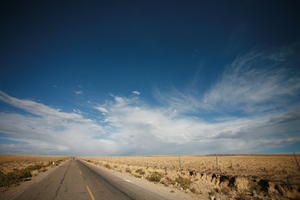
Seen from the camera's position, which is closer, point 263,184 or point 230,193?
point 230,193

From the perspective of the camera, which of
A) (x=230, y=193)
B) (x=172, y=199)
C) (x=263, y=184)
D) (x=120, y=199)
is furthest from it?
(x=263, y=184)

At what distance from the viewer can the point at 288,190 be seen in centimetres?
826

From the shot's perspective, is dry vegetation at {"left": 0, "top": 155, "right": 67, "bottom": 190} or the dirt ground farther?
the dirt ground

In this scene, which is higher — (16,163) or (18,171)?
(18,171)

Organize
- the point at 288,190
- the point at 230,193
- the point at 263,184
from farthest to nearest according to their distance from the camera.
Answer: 1. the point at 263,184
2. the point at 230,193
3. the point at 288,190

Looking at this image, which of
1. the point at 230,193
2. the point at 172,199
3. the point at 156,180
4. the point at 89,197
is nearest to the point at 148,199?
the point at 172,199

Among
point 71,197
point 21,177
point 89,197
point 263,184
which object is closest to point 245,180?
point 263,184

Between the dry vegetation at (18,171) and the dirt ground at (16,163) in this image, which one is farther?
the dirt ground at (16,163)

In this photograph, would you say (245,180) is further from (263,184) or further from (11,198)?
(11,198)

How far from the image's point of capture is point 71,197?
7.08 m

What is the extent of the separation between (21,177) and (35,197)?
31.1ft

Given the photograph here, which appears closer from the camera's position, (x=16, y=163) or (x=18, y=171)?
(x=18, y=171)

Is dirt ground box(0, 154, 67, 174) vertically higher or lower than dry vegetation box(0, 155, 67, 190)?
lower

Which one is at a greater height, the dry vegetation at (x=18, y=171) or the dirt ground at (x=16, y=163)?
the dry vegetation at (x=18, y=171)
